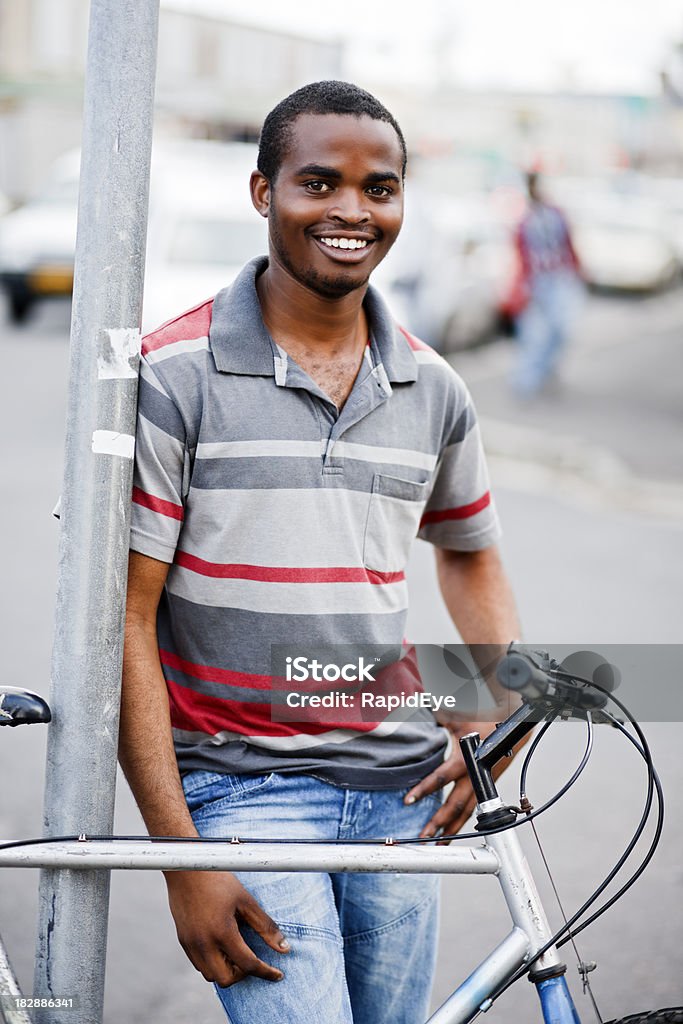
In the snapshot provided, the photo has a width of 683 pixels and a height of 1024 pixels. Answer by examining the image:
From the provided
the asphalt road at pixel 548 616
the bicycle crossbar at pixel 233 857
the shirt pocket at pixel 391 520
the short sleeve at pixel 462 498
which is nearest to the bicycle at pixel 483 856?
the bicycle crossbar at pixel 233 857

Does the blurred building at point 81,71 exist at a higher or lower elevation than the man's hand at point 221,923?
higher

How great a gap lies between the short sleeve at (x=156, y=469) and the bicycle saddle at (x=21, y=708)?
28 cm

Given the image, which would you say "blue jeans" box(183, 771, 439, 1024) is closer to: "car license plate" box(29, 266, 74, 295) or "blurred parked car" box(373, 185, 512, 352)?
"blurred parked car" box(373, 185, 512, 352)

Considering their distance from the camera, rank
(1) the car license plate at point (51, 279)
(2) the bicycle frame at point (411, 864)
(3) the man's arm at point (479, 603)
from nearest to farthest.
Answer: (2) the bicycle frame at point (411, 864), (3) the man's arm at point (479, 603), (1) the car license plate at point (51, 279)

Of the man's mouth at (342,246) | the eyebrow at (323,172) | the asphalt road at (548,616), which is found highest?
the eyebrow at (323,172)

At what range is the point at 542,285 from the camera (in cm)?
1202

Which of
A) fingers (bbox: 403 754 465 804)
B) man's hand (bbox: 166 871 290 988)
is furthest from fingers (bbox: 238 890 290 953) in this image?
fingers (bbox: 403 754 465 804)

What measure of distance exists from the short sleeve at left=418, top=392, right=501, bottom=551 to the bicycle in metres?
0.54

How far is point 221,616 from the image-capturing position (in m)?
2.10

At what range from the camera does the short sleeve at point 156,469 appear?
2.00 metres

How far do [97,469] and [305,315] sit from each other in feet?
1.53

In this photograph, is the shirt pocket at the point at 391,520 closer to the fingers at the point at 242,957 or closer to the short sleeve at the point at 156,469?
the short sleeve at the point at 156,469

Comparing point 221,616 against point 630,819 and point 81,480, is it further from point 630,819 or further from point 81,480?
point 630,819

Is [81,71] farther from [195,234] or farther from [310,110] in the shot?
[310,110]
